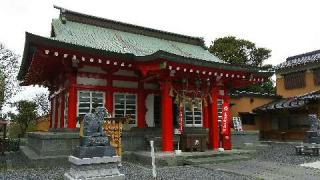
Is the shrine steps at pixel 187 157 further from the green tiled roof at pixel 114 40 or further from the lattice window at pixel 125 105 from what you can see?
the green tiled roof at pixel 114 40

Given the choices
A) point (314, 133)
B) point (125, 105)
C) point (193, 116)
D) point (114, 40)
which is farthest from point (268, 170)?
point (114, 40)

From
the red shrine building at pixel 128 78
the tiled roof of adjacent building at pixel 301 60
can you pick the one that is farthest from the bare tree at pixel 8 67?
the tiled roof of adjacent building at pixel 301 60

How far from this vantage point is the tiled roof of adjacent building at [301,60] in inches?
1153

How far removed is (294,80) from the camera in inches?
1216

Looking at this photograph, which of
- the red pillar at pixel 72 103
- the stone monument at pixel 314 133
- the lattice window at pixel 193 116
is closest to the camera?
the red pillar at pixel 72 103

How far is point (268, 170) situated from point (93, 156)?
6493 mm

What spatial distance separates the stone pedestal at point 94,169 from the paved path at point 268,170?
14.5ft

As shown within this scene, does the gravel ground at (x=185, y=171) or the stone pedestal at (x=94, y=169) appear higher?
the stone pedestal at (x=94, y=169)

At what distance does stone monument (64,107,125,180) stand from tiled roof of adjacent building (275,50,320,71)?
2566 cm

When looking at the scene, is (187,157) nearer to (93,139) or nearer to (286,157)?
(93,139)

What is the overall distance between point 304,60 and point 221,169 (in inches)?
940

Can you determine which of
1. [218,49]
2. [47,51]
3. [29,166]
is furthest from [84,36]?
[218,49]

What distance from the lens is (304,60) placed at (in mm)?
30656

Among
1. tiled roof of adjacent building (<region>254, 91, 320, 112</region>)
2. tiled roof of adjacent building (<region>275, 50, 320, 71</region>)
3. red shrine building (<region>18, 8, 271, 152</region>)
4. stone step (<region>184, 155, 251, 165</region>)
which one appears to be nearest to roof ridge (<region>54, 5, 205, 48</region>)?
red shrine building (<region>18, 8, 271, 152</region>)
